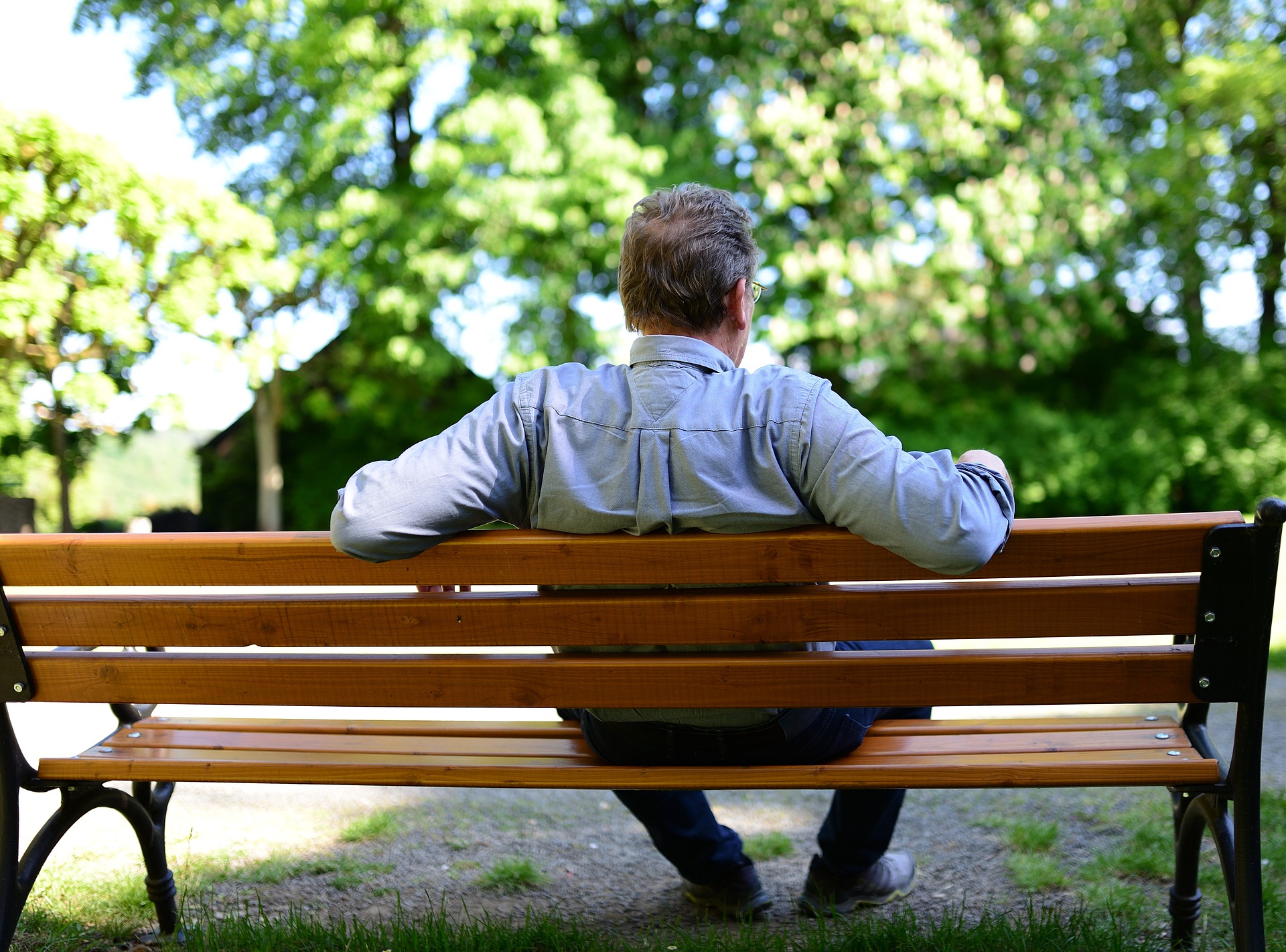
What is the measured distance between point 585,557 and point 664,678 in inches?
11.4

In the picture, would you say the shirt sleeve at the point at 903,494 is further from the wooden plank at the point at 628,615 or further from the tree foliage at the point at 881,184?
the tree foliage at the point at 881,184

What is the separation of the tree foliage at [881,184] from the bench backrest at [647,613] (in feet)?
48.5

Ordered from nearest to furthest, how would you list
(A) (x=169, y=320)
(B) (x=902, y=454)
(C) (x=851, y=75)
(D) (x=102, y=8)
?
(B) (x=902, y=454) < (C) (x=851, y=75) < (A) (x=169, y=320) < (D) (x=102, y=8)

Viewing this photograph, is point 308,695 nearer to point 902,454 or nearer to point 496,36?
point 902,454

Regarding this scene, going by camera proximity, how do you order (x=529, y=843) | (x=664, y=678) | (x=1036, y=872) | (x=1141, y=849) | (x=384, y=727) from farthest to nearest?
(x=529, y=843) → (x=1141, y=849) → (x=1036, y=872) → (x=384, y=727) → (x=664, y=678)

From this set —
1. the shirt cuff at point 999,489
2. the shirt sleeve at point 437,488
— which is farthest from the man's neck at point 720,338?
the shirt cuff at point 999,489

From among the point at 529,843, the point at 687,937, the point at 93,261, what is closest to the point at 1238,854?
the point at 687,937

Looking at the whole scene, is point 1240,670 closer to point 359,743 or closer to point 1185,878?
point 1185,878

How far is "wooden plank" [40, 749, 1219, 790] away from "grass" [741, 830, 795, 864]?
1.24m

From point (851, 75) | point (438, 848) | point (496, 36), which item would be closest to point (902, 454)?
point (438, 848)

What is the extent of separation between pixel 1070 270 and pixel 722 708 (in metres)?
17.1

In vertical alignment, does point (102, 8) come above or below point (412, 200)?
above

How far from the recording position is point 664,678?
83.9 inches

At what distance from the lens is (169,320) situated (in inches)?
710
